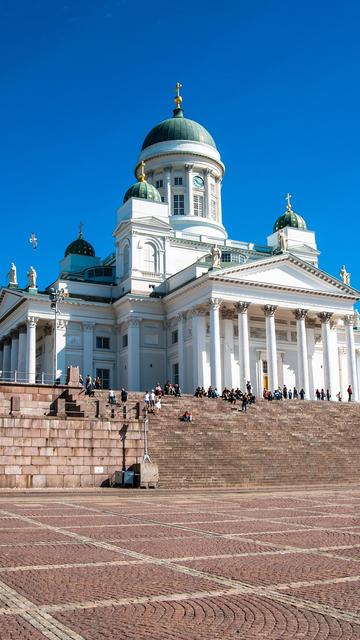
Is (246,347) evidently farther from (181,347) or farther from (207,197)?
(207,197)

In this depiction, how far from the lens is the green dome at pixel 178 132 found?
233ft

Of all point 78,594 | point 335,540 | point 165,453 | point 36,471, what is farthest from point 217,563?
point 165,453

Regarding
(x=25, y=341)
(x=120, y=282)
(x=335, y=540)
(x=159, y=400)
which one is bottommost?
(x=335, y=540)

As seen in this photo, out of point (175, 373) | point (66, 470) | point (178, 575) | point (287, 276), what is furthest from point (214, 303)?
point (178, 575)

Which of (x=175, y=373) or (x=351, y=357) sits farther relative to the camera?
(x=175, y=373)

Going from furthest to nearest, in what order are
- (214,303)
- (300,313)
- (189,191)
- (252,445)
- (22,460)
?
(189,191)
(300,313)
(214,303)
(252,445)
(22,460)

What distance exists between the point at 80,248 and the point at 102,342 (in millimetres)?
15358

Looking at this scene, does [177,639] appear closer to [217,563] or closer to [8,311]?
[217,563]

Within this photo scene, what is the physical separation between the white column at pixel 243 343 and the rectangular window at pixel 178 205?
20.3 meters

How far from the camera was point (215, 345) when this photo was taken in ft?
162

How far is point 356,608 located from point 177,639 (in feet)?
7.55

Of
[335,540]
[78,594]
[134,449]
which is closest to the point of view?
[78,594]

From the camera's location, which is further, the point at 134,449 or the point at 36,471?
the point at 134,449

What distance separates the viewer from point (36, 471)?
28984mm
